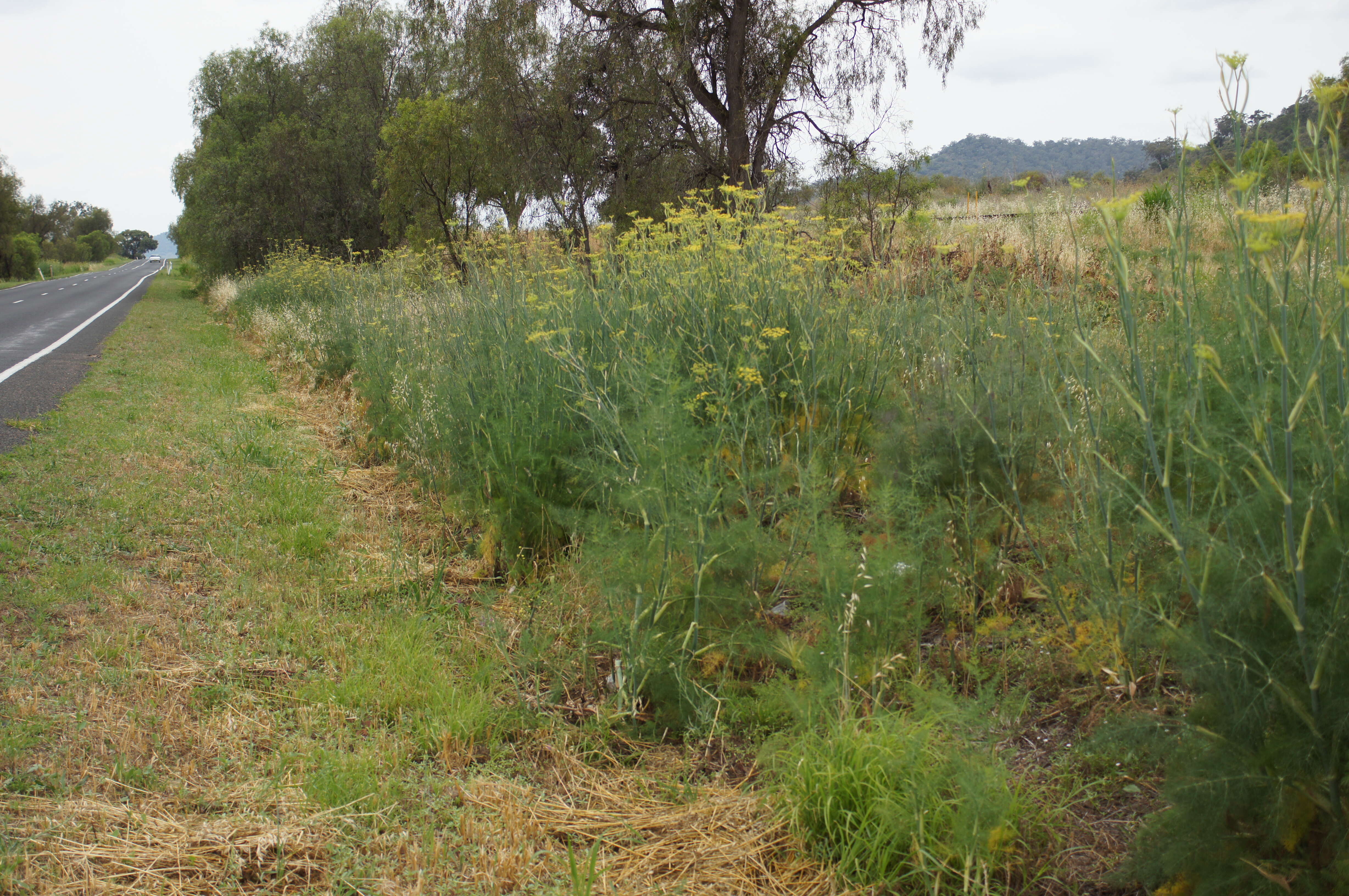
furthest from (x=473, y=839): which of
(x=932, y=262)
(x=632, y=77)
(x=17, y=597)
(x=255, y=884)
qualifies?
(x=632, y=77)

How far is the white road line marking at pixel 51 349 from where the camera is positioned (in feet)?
32.9

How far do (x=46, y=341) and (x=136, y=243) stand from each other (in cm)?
17604

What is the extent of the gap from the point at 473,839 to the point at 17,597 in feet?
8.64

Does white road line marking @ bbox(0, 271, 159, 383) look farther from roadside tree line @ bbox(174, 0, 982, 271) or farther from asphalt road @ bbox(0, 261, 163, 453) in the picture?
roadside tree line @ bbox(174, 0, 982, 271)

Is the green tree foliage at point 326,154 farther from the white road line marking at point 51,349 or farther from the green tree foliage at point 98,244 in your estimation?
the green tree foliage at point 98,244

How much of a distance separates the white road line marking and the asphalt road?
16mm

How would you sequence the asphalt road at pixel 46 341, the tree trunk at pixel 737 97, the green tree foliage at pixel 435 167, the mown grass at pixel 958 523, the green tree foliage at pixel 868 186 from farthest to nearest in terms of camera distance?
the green tree foliage at pixel 435 167
the tree trunk at pixel 737 97
the green tree foliage at pixel 868 186
the asphalt road at pixel 46 341
the mown grass at pixel 958 523

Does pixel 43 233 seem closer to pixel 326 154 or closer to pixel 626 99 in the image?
pixel 326 154

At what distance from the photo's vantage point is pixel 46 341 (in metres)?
14.0

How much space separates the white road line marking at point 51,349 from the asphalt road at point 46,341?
0.02 meters

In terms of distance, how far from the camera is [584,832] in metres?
2.31

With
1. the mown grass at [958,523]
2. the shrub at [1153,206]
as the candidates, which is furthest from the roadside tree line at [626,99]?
the mown grass at [958,523]

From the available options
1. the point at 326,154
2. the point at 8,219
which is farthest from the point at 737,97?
the point at 8,219

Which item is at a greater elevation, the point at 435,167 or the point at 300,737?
the point at 435,167
